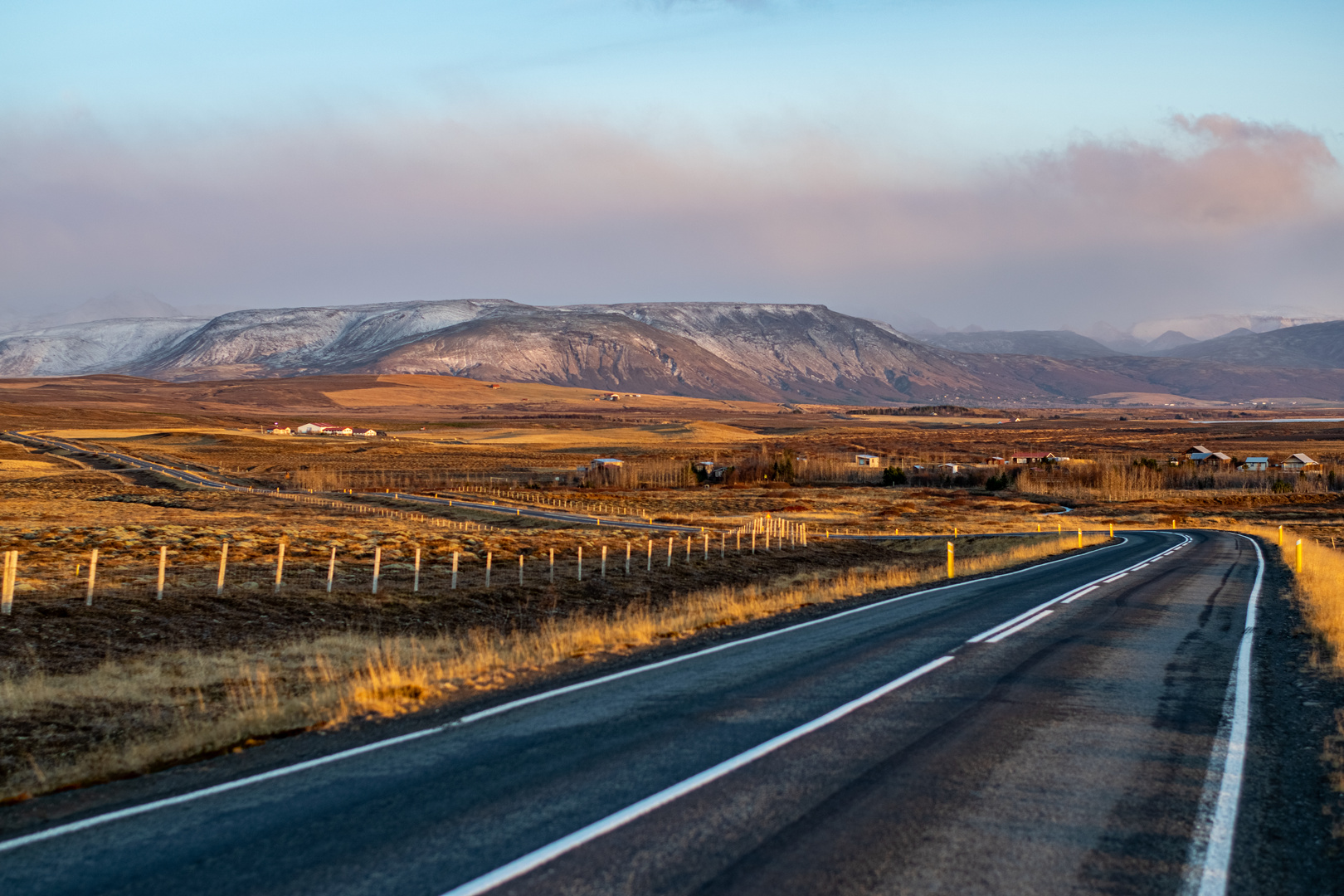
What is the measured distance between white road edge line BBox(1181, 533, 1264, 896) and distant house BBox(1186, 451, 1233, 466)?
123333mm

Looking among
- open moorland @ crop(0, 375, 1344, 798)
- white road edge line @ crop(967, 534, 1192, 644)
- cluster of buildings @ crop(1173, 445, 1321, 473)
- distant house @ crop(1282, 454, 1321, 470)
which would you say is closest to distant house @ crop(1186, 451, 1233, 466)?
cluster of buildings @ crop(1173, 445, 1321, 473)

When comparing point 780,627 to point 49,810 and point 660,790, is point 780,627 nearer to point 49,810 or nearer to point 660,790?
point 660,790

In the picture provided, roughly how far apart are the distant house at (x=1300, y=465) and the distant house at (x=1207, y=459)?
660cm

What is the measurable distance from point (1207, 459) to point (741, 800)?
140 metres

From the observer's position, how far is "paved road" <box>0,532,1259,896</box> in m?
6.62

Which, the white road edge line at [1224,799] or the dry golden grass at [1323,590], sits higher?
the white road edge line at [1224,799]

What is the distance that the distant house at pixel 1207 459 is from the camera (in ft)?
401

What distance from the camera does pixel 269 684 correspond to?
49.3 feet

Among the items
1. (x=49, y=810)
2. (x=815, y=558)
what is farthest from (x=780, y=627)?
(x=815, y=558)

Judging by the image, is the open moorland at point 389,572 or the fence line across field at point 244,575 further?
the fence line across field at point 244,575

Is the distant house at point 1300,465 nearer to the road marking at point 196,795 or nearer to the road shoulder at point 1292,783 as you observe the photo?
the road shoulder at point 1292,783

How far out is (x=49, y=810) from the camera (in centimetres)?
828

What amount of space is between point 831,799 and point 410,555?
29.2 meters

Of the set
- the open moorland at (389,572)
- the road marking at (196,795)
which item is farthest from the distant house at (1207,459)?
the road marking at (196,795)
